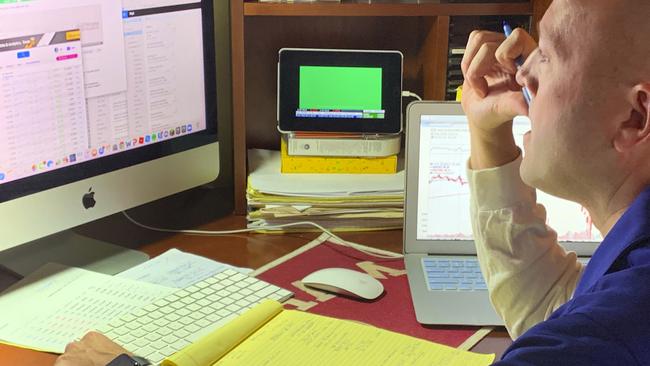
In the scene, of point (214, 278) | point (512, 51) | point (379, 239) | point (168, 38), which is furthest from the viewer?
point (379, 239)

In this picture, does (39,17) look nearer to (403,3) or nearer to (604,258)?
(403,3)

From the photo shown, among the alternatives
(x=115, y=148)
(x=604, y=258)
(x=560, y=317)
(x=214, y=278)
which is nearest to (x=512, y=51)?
(x=604, y=258)

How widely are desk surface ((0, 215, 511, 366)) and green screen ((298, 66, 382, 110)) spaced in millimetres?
254

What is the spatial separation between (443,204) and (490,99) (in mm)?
331

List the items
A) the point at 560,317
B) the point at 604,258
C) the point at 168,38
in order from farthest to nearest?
the point at 168,38 < the point at 604,258 < the point at 560,317

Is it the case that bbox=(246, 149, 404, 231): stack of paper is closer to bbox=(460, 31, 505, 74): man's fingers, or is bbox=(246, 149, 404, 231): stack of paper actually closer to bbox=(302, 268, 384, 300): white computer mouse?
bbox=(302, 268, 384, 300): white computer mouse

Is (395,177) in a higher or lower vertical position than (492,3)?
lower

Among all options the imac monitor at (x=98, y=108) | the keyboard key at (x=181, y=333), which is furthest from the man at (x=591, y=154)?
the imac monitor at (x=98, y=108)

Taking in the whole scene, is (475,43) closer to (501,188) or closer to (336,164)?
(501,188)

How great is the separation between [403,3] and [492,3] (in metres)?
0.17

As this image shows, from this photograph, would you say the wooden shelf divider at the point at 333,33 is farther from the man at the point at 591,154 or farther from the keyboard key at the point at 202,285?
the man at the point at 591,154

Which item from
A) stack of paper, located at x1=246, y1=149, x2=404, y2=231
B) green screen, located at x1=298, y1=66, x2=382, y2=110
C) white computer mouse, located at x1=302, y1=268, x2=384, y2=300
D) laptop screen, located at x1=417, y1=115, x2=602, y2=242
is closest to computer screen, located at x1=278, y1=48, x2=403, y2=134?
green screen, located at x1=298, y1=66, x2=382, y2=110

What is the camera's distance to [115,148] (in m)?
1.49

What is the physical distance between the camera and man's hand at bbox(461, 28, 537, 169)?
1193 millimetres
